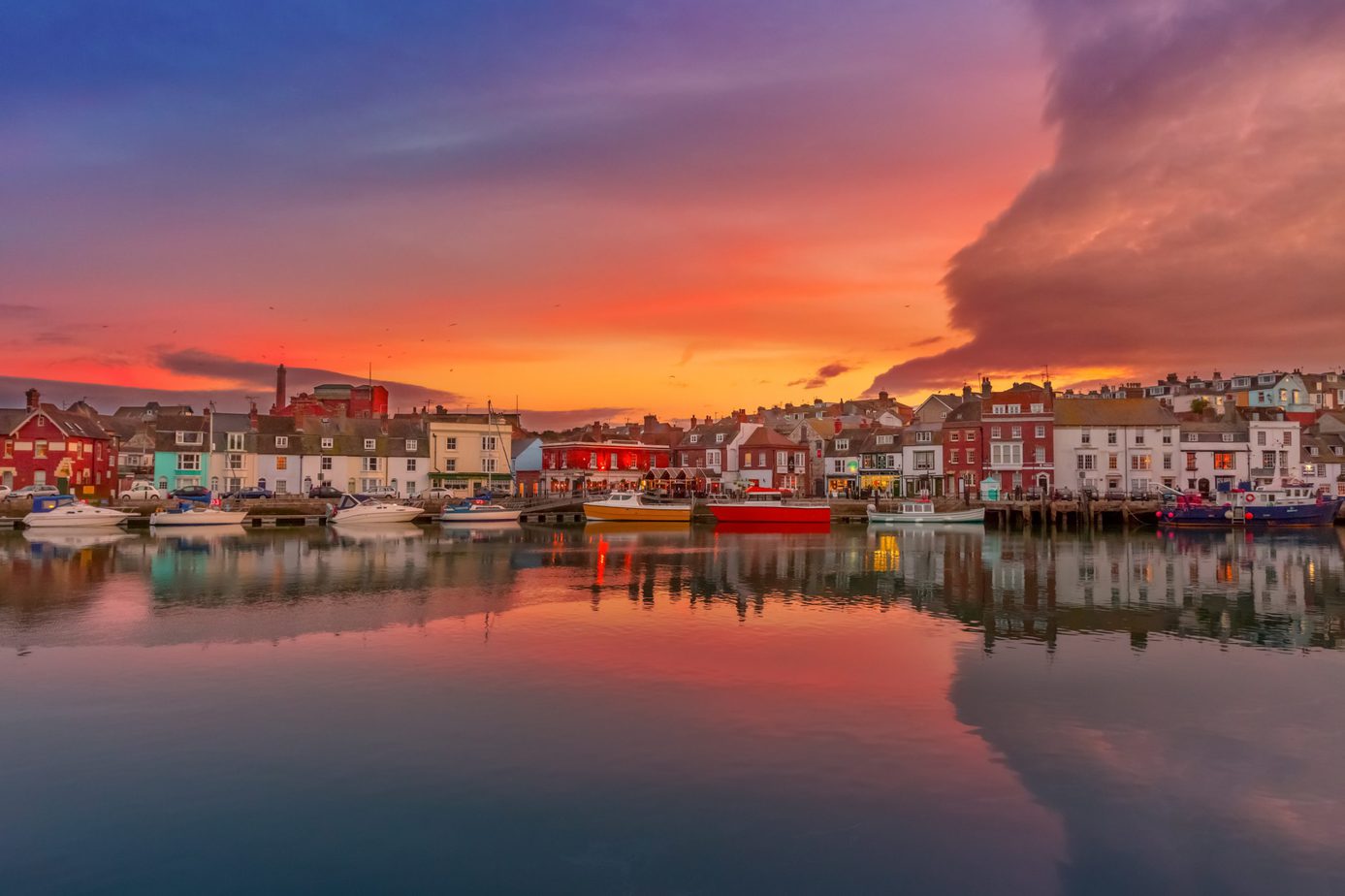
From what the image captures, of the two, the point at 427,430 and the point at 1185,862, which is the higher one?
the point at 427,430

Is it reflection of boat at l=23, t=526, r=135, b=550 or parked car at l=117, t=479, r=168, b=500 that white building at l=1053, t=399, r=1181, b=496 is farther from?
parked car at l=117, t=479, r=168, b=500

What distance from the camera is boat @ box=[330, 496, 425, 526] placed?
66438mm

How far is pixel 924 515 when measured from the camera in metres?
71.2

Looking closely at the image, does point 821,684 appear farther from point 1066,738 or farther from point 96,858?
point 96,858

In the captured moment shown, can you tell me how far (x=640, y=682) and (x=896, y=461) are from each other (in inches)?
3014

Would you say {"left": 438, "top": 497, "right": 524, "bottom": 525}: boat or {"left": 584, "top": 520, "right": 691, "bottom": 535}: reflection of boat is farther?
{"left": 438, "top": 497, "right": 524, "bottom": 525}: boat

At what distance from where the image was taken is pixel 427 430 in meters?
87.4

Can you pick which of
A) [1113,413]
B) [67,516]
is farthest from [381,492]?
[1113,413]

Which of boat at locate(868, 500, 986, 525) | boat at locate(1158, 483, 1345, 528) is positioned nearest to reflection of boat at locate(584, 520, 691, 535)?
boat at locate(868, 500, 986, 525)

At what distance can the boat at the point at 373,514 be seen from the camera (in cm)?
6644

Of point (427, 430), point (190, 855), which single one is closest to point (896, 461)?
point (427, 430)

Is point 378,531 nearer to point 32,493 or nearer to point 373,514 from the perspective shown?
point 373,514

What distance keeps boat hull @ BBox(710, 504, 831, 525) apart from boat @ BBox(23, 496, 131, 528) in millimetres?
43231

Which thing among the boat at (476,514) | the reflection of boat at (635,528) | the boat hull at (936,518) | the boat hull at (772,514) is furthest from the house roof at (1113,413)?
the boat at (476,514)
